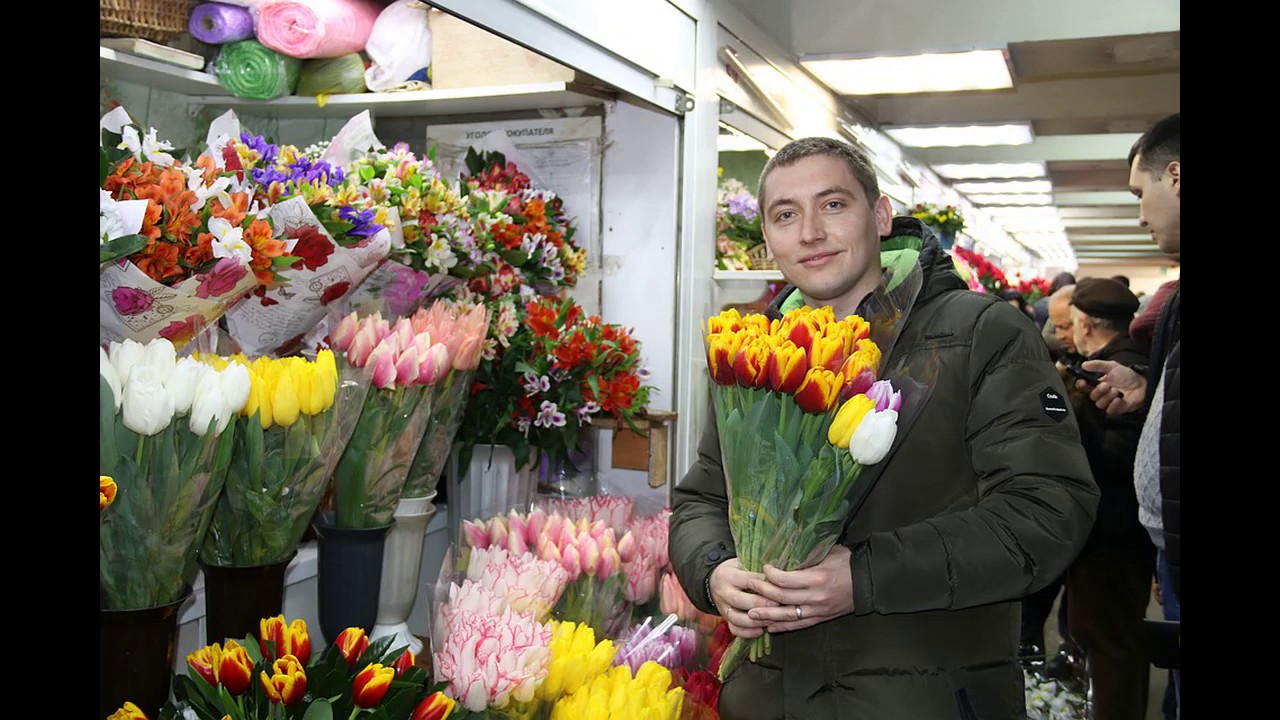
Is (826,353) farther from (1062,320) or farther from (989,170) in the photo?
(989,170)

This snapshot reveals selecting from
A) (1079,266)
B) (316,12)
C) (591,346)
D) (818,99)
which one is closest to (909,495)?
(591,346)

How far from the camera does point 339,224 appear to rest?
1.59 metres

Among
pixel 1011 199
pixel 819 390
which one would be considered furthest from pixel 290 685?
pixel 1011 199

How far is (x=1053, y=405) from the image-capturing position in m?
1.34

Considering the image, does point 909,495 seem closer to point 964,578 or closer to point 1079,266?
point 964,578

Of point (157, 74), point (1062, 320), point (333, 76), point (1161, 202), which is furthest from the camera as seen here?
point (1062, 320)

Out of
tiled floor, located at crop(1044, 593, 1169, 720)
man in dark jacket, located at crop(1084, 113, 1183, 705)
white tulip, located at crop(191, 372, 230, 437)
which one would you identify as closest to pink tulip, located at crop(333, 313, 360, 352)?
white tulip, located at crop(191, 372, 230, 437)

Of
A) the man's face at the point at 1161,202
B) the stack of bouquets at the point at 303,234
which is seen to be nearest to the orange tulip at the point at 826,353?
the stack of bouquets at the point at 303,234

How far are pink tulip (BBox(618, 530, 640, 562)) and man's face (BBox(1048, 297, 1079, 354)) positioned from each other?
220cm

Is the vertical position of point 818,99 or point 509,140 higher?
point 818,99

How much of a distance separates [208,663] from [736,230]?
2173mm

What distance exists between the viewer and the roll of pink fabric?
2422 millimetres

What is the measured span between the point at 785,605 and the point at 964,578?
0.22 m
